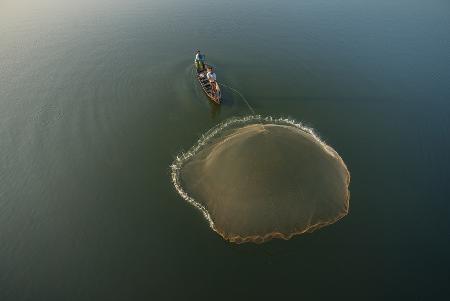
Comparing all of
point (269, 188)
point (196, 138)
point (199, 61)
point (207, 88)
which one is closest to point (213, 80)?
point (207, 88)

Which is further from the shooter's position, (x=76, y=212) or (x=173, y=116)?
(x=173, y=116)

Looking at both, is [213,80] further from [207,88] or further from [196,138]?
[196,138]

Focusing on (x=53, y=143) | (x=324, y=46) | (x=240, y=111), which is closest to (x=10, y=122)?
(x=53, y=143)

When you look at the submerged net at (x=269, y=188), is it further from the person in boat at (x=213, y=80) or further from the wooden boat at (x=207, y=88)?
the person in boat at (x=213, y=80)

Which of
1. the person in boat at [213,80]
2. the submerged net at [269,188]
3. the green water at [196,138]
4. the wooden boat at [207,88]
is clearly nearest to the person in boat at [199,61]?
the wooden boat at [207,88]

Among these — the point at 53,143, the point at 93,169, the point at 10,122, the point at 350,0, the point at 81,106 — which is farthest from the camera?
the point at 350,0

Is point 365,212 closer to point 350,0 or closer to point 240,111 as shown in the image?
point 240,111

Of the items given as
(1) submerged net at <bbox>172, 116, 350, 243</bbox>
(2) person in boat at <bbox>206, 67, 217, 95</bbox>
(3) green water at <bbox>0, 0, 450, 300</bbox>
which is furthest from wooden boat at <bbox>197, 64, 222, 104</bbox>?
(1) submerged net at <bbox>172, 116, 350, 243</bbox>

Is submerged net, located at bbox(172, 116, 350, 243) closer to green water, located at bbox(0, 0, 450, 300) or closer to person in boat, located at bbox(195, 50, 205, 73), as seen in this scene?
green water, located at bbox(0, 0, 450, 300)
